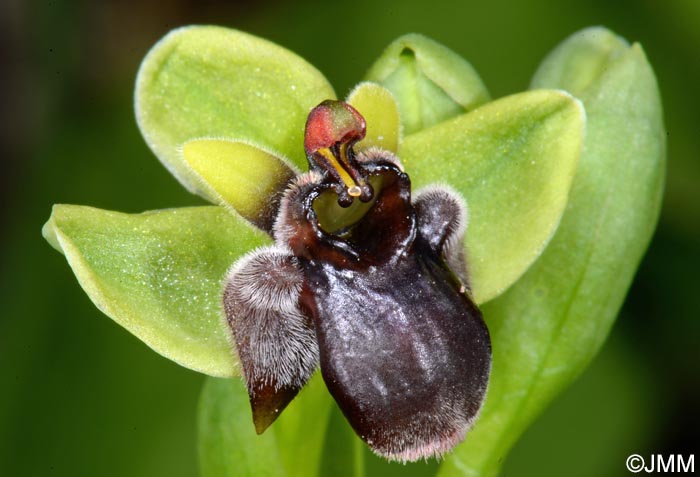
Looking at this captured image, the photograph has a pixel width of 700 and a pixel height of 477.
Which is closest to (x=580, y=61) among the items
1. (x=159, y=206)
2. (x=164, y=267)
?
(x=164, y=267)

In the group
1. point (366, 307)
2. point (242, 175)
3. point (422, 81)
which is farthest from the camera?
point (422, 81)

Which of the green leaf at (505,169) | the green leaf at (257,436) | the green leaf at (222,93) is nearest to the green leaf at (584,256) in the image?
Result: the green leaf at (505,169)

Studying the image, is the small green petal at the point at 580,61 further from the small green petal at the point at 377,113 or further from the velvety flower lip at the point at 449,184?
the small green petal at the point at 377,113

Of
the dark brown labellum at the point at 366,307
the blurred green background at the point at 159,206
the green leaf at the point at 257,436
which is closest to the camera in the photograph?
the dark brown labellum at the point at 366,307

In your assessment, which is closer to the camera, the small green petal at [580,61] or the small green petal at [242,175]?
the small green petal at [242,175]

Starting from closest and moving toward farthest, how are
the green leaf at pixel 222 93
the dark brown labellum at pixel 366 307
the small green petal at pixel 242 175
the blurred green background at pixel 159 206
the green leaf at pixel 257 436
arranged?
the dark brown labellum at pixel 366 307 → the small green petal at pixel 242 175 → the green leaf at pixel 222 93 → the green leaf at pixel 257 436 → the blurred green background at pixel 159 206

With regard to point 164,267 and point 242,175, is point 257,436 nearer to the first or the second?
point 164,267

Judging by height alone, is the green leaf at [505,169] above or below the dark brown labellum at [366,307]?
above
